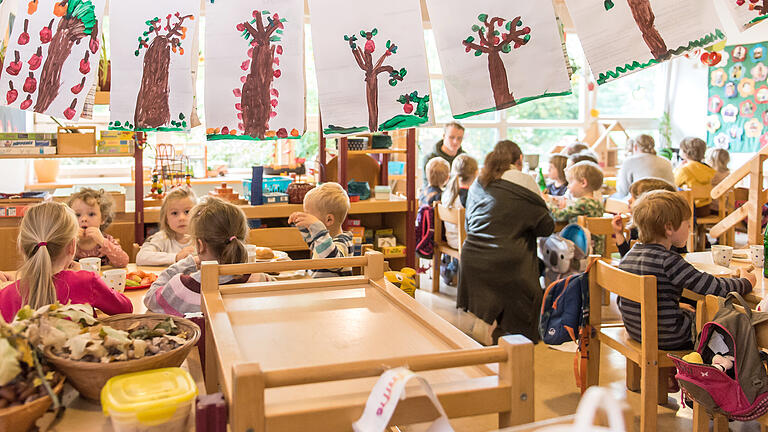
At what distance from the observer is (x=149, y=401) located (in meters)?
1.15

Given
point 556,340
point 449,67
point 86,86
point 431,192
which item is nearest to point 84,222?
point 86,86

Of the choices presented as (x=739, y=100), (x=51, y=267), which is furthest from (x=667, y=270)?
(x=739, y=100)

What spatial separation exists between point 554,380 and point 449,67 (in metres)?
1.71

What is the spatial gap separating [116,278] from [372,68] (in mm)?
1073

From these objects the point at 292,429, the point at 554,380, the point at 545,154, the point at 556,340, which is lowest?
the point at 554,380

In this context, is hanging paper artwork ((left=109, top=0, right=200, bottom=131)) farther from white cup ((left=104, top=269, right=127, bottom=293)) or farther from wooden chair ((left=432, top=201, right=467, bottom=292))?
wooden chair ((left=432, top=201, right=467, bottom=292))

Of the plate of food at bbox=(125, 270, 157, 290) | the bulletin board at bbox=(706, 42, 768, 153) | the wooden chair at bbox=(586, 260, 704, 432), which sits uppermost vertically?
the bulletin board at bbox=(706, 42, 768, 153)

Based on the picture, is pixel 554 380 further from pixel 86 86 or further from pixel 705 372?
pixel 86 86

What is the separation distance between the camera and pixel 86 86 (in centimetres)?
230

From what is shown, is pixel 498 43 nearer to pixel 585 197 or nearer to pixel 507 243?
pixel 507 243

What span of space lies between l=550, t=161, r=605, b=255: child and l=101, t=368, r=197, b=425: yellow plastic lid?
3.25 m

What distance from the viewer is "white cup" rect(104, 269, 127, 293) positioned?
7.47ft

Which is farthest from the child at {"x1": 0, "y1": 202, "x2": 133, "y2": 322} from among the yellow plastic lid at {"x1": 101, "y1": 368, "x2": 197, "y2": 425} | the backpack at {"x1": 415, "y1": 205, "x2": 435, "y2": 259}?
the backpack at {"x1": 415, "y1": 205, "x2": 435, "y2": 259}

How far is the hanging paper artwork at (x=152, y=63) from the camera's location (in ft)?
7.70
